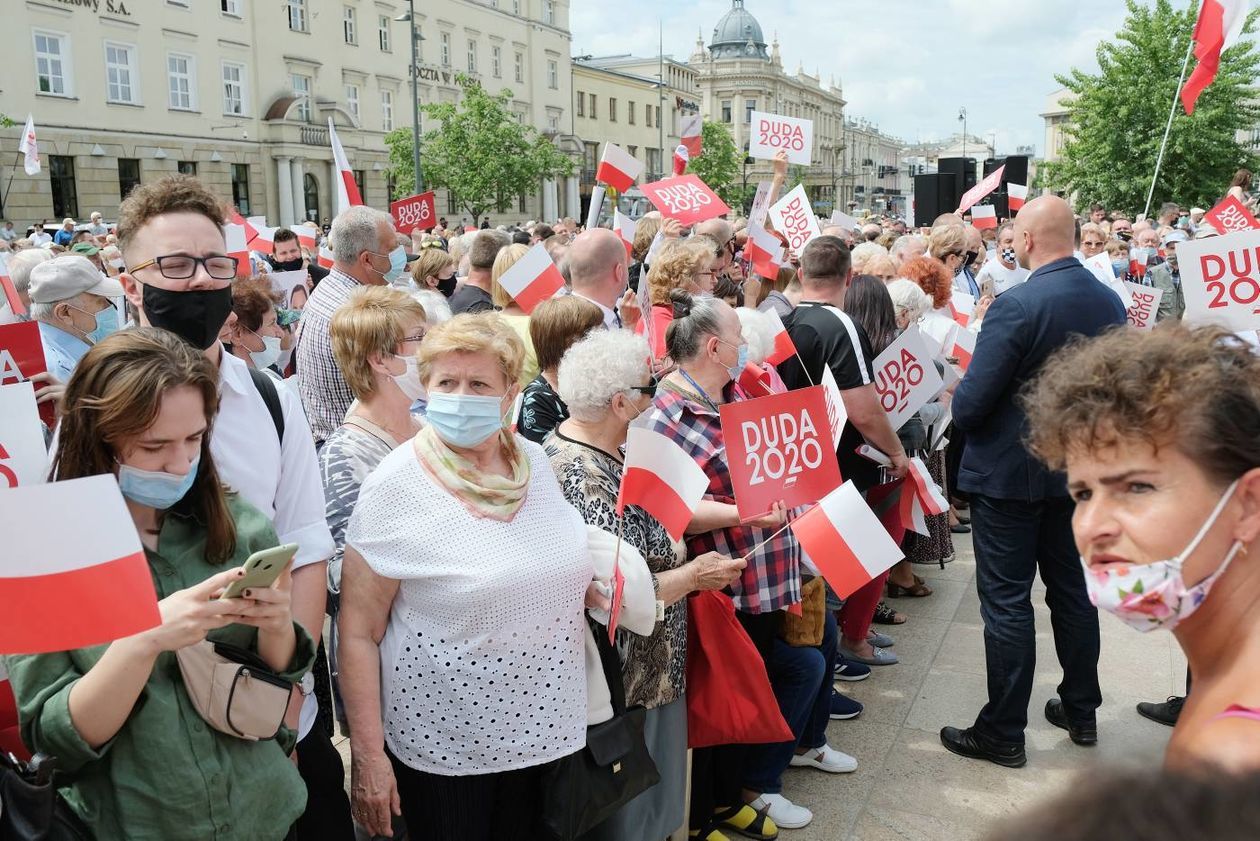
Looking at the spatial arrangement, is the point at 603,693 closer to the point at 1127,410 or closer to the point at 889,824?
the point at 889,824

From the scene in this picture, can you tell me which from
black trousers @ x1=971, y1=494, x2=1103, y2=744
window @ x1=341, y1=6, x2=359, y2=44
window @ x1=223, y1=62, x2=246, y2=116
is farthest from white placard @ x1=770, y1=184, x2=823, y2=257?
window @ x1=341, y1=6, x2=359, y2=44

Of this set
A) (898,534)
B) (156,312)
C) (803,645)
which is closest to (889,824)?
(803,645)

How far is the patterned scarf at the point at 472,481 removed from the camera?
8.64 ft

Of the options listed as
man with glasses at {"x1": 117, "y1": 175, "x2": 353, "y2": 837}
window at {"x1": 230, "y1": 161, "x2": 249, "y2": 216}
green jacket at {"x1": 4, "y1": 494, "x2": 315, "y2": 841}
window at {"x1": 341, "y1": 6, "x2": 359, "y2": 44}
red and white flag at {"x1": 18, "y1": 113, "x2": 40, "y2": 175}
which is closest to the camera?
green jacket at {"x1": 4, "y1": 494, "x2": 315, "y2": 841}

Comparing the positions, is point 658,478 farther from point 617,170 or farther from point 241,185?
point 241,185

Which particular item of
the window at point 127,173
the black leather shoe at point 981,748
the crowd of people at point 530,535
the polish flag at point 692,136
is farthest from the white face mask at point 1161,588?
the window at point 127,173

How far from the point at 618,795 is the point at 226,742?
1.16 meters

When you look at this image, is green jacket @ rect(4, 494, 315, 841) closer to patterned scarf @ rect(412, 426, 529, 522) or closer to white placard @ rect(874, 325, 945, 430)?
patterned scarf @ rect(412, 426, 529, 522)

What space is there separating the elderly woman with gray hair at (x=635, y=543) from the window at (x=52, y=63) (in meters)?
32.6

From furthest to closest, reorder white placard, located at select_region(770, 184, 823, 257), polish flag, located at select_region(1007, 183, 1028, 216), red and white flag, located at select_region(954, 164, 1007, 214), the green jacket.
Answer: polish flag, located at select_region(1007, 183, 1028, 216), red and white flag, located at select_region(954, 164, 1007, 214), white placard, located at select_region(770, 184, 823, 257), the green jacket

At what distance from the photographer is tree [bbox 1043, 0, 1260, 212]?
80.2 feet

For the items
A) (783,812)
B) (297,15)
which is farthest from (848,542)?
(297,15)

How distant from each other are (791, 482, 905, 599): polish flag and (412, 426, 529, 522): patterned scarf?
A: 1.12 meters

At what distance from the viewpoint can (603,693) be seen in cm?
294
